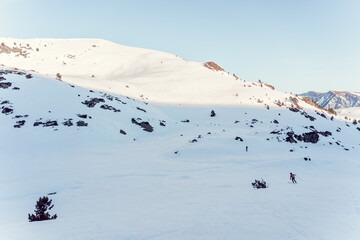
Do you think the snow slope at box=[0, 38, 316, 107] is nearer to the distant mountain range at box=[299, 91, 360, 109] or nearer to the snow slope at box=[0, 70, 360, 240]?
the snow slope at box=[0, 70, 360, 240]

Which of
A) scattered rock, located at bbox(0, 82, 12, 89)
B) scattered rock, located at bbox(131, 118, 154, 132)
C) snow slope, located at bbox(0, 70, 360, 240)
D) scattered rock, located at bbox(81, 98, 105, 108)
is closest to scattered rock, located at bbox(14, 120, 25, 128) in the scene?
snow slope, located at bbox(0, 70, 360, 240)

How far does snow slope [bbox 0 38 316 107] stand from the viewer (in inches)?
1435

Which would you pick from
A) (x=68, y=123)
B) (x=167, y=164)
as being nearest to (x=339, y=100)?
(x=167, y=164)

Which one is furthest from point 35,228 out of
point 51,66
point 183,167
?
point 51,66

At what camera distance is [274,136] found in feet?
78.5

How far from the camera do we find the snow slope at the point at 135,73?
36.4 metres

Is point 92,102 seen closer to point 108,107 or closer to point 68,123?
point 108,107

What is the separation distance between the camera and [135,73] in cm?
4662

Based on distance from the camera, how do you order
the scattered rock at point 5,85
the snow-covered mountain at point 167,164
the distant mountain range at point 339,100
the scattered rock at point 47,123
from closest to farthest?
1. the snow-covered mountain at point 167,164
2. the scattered rock at point 47,123
3. the scattered rock at point 5,85
4. the distant mountain range at point 339,100

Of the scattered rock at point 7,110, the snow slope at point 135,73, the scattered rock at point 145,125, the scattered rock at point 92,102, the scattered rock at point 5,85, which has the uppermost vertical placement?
the snow slope at point 135,73

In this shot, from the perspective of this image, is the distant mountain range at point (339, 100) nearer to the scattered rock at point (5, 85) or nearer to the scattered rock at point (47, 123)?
the scattered rock at point (47, 123)

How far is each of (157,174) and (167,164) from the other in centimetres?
229

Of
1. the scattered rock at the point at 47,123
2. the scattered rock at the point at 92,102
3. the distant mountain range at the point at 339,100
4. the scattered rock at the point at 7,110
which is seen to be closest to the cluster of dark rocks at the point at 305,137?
the scattered rock at the point at 92,102

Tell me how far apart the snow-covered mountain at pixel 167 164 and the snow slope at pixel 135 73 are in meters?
0.53
